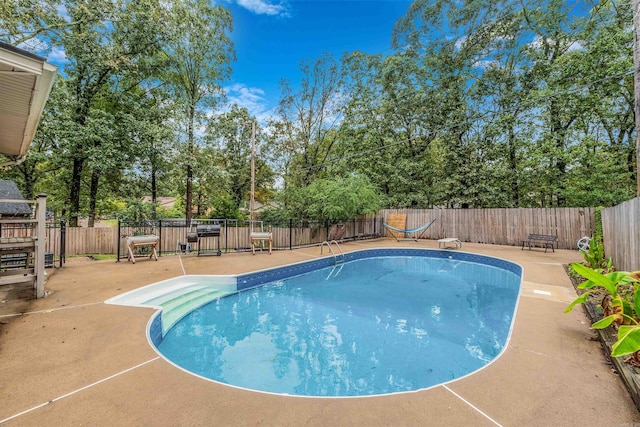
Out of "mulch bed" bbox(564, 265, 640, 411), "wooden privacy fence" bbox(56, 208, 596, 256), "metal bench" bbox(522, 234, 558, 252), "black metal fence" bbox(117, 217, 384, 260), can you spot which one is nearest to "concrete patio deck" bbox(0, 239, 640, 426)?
"mulch bed" bbox(564, 265, 640, 411)

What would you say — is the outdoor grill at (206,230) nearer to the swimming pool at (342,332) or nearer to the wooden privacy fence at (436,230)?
the wooden privacy fence at (436,230)

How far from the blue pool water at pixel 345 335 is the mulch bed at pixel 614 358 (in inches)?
35.2

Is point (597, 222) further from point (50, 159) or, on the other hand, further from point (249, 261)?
point (50, 159)

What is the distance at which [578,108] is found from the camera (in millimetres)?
10961

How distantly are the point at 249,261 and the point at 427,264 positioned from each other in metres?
5.37

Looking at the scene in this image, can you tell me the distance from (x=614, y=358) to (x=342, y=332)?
8.56ft

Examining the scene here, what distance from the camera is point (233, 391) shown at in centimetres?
190

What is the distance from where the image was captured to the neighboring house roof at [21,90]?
2236 millimetres

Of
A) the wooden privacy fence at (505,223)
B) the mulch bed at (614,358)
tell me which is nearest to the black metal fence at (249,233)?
the wooden privacy fence at (505,223)

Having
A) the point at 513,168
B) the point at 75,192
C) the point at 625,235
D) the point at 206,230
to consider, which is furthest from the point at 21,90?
the point at 513,168

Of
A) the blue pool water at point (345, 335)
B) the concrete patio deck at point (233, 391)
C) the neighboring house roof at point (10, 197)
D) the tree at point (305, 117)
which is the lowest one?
the blue pool water at point (345, 335)

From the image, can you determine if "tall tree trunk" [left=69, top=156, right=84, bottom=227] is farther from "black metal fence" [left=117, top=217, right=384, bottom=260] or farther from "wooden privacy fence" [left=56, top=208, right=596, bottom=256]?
"black metal fence" [left=117, top=217, right=384, bottom=260]

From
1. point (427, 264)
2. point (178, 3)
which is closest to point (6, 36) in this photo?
point (178, 3)

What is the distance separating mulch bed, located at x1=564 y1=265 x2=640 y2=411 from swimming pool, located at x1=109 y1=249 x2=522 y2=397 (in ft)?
2.50
